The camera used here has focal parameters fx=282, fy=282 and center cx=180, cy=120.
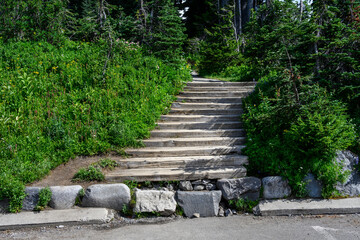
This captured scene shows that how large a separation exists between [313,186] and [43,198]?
15.2 feet

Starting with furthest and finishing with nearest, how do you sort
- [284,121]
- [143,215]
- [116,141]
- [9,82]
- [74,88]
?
[74,88] < [9,82] < [116,141] < [284,121] < [143,215]

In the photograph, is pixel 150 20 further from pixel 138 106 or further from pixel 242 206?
pixel 242 206

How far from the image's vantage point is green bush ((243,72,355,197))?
493cm

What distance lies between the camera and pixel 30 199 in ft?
15.4

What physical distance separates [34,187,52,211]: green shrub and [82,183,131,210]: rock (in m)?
0.58

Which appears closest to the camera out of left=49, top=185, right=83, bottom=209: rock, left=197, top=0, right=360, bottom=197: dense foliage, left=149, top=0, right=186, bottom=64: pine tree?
left=49, top=185, right=83, bottom=209: rock

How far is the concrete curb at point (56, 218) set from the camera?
4.30m

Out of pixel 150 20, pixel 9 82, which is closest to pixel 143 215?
pixel 9 82

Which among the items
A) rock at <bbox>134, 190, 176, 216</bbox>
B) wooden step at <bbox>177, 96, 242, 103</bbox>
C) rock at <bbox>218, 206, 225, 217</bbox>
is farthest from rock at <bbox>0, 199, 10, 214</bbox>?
wooden step at <bbox>177, 96, 242, 103</bbox>

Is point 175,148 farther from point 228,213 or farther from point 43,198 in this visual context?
point 43,198

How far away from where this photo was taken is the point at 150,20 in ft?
40.9

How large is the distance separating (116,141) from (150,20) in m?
7.93

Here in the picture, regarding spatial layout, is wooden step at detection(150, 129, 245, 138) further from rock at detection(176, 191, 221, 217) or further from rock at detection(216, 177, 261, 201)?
rock at detection(176, 191, 221, 217)

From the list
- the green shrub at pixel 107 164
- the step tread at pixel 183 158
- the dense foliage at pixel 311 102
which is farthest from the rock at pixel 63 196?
the dense foliage at pixel 311 102
